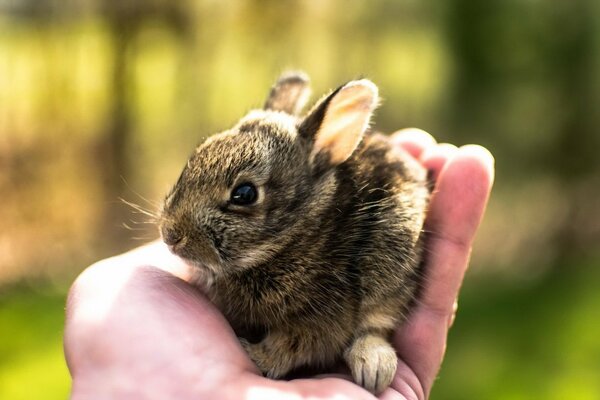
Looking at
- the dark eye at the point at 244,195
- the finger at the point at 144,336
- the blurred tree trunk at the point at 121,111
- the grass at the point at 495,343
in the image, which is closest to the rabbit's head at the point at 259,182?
the dark eye at the point at 244,195

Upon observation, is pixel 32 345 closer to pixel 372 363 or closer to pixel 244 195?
pixel 244 195

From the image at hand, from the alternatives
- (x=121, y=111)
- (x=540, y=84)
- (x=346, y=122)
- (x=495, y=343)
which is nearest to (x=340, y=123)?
(x=346, y=122)

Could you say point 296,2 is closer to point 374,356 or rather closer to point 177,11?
point 177,11

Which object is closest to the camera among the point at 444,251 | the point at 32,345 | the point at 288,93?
the point at 444,251

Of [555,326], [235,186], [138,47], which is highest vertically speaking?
[235,186]

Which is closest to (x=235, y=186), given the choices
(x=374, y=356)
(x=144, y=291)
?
(x=144, y=291)

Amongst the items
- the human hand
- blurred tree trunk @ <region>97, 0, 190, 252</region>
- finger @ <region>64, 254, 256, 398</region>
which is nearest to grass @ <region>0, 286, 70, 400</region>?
blurred tree trunk @ <region>97, 0, 190, 252</region>

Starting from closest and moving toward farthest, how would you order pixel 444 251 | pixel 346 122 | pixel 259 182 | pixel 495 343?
1. pixel 259 182
2. pixel 346 122
3. pixel 444 251
4. pixel 495 343
